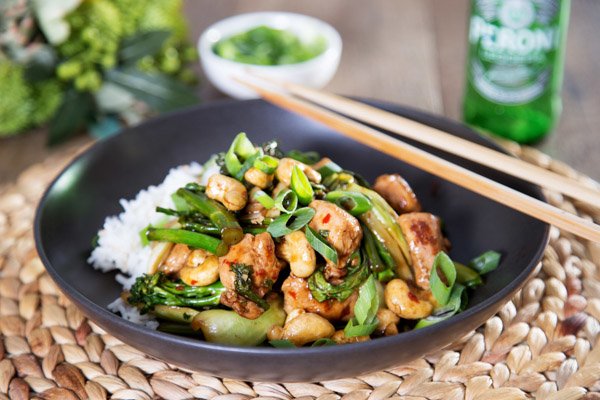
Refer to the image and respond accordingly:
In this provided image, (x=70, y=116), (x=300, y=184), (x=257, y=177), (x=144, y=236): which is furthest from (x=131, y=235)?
(x=70, y=116)

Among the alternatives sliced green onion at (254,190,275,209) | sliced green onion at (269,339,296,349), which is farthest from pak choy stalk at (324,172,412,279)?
sliced green onion at (269,339,296,349)

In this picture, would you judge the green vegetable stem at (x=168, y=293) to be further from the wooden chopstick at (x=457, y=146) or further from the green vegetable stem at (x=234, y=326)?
the wooden chopstick at (x=457, y=146)

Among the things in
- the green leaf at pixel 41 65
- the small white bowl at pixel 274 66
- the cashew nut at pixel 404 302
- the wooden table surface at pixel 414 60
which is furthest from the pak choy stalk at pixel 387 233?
the green leaf at pixel 41 65

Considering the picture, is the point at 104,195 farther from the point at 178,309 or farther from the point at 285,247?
the point at 285,247

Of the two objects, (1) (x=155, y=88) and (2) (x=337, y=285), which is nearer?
(2) (x=337, y=285)

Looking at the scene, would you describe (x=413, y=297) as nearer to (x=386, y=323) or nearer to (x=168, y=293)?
(x=386, y=323)
